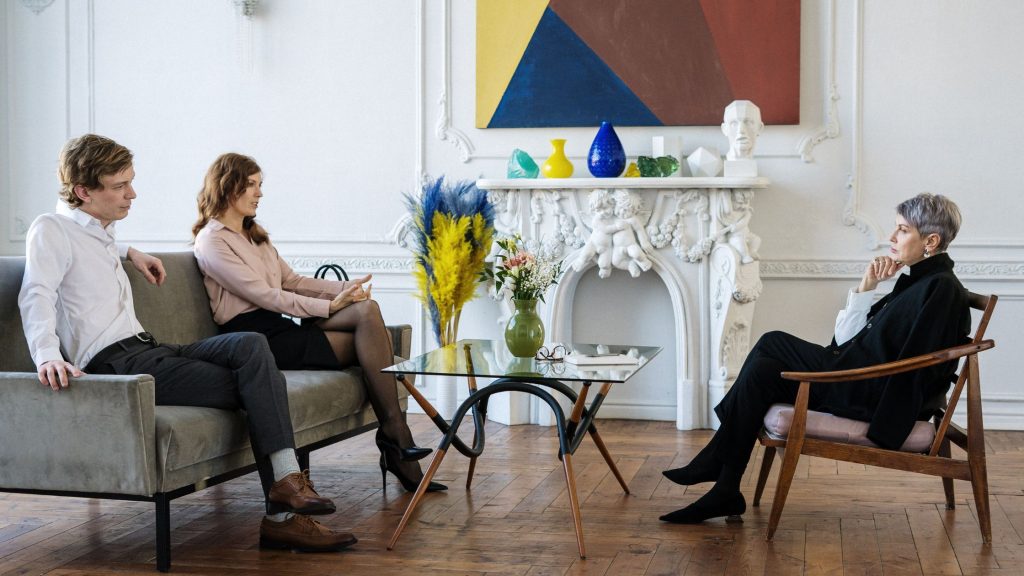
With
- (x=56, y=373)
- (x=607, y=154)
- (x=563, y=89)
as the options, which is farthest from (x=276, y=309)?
(x=563, y=89)

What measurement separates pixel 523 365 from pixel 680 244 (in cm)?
197

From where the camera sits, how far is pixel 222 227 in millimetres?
4062

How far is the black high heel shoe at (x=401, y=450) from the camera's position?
383 cm

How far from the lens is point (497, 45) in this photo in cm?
573

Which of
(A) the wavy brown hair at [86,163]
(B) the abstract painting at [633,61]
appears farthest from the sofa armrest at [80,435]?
(B) the abstract painting at [633,61]

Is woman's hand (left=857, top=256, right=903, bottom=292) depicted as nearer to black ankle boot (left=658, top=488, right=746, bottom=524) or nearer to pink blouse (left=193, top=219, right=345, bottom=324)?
black ankle boot (left=658, top=488, right=746, bottom=524)

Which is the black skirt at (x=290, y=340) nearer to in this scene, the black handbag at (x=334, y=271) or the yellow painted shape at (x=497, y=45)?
the black handbag at (x=334, y=271)

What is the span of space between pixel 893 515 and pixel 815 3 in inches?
113

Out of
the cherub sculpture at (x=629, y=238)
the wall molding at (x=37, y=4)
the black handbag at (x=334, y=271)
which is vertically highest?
the wall molding at (x=37, y=4)

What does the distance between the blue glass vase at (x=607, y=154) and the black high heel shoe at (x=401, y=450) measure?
6.77 ft

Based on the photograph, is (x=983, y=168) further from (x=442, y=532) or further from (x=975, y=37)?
(x=442, y=532)

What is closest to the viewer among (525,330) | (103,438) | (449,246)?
(103,438)

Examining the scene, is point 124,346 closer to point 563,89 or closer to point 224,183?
point 224,183

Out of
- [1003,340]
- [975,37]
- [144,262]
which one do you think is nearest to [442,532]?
[144,262]
